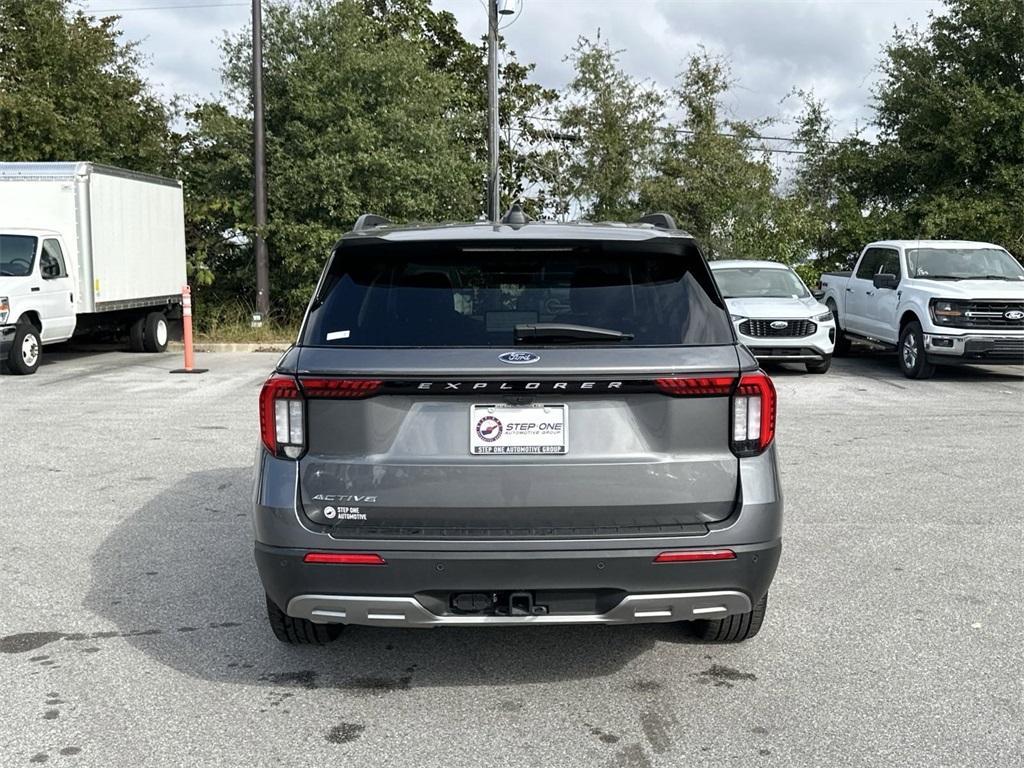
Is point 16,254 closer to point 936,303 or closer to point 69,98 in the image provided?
point 69,98

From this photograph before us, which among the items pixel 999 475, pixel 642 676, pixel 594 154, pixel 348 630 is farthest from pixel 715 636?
pixel 594 154

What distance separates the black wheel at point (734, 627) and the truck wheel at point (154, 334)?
1593 cm

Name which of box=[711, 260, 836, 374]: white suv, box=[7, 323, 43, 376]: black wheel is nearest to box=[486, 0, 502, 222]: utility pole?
box=[711, 260, 836, 374]: white suv

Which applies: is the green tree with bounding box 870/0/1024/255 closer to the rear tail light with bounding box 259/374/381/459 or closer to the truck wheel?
the truck wheel

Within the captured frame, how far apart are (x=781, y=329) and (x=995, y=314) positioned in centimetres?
272

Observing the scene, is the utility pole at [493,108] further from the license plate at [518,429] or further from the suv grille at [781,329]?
the license plate at [518,429]

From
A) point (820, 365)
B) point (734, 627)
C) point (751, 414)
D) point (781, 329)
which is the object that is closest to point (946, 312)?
point (820, 365)

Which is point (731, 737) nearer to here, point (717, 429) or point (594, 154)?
point (717, 429)

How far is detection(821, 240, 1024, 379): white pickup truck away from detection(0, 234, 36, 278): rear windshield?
471 inches

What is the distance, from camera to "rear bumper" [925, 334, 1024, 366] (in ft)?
45.9

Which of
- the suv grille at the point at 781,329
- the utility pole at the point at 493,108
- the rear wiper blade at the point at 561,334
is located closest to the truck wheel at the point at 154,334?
the utility pole at the point at 493,108

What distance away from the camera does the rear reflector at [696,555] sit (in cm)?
365

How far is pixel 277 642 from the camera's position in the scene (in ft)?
15.0

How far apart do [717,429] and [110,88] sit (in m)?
22.9
